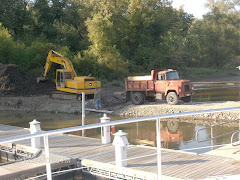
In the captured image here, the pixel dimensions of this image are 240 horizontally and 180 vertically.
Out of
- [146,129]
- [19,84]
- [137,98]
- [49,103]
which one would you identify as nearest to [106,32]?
[19,84]

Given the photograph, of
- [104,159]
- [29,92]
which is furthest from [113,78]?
[104,159]

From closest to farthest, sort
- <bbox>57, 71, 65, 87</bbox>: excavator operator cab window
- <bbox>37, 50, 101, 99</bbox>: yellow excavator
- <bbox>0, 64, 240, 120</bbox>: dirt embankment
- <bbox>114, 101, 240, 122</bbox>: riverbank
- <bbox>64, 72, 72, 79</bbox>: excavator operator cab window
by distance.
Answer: <bbox>114, 101, 240, 122</bbox>: riverbank
<bbox>0, 64, 240, 120</bbox>: dirt embankment
<bbox>37, 50, 101, 99</bbox>: yellow excavator
<bbox>57, 71, 65, 87</bbox>: excavator operator cab window
<bbox>64, 72, 72, 79</bbox>: excavator operator cab window

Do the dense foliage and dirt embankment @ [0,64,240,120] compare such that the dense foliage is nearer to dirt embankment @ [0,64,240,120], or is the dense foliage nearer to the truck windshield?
dirt embankment @ [0,64,240,120]

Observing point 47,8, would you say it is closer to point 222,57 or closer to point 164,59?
point 164,59

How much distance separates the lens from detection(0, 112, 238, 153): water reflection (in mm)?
13609

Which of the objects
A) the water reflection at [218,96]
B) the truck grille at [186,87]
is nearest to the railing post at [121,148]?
the truck grille at [186,87]

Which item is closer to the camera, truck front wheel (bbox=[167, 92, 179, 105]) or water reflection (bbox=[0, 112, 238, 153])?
water reflection (bbox=[0, 112, 238, 153])

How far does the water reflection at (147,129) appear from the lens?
1361 cm

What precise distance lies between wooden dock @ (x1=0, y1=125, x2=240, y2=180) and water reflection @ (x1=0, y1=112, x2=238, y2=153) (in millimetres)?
3666

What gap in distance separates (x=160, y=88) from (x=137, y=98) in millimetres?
2066

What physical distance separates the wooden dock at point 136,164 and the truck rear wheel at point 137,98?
13.2 m

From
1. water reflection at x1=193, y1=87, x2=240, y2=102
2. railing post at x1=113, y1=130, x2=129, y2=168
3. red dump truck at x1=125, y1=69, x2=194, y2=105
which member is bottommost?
railing post at x1=113, y1=130, x2=129, y2=168

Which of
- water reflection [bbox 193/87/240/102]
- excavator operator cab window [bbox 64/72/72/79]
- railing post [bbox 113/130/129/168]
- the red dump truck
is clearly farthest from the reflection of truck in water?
excavator operator cab window [bbox 64/72/72/79]

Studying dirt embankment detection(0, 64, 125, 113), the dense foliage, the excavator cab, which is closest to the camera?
dirt embankment detection(0, 64, 125, 113)
